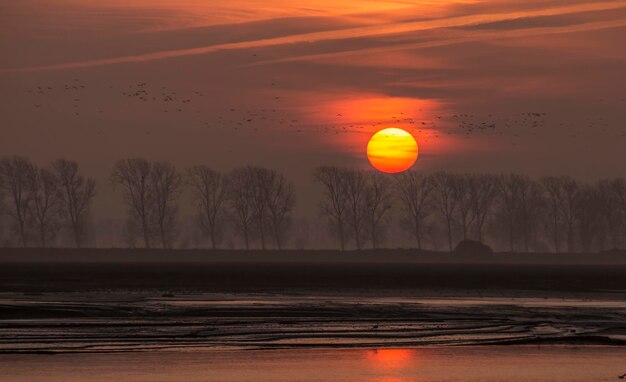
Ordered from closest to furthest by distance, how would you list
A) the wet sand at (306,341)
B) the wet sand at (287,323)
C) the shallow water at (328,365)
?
the shallow water at (328,365)
the wet sand at (306,341)
the wet sand at (287,323)

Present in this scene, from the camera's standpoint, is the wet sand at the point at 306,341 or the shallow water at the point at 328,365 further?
the wet sand at the point at 306,341

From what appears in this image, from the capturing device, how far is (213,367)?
42000mm

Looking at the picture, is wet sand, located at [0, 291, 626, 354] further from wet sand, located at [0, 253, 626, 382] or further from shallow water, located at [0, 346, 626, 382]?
shallow water, located at [0, 346, 626, 382]

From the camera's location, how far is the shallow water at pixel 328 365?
4003cm

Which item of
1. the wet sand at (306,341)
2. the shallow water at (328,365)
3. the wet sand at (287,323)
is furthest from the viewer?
the wet sand at (287,323)

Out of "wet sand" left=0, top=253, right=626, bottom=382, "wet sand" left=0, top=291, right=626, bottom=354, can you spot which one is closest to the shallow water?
"wet sand" left=0, top=253, right=626, bottom=382

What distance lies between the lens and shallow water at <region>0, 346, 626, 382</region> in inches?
1576

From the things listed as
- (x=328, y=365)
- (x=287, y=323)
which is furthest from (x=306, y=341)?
(x=287, y=323)

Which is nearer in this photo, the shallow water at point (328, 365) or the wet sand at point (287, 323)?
the shallow water at point (328, 365)

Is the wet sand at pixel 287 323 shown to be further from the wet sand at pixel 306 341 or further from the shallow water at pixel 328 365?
the shallow water at pixel 328 365

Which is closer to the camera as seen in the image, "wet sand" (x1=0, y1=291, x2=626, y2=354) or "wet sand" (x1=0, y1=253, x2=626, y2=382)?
"wet sand" (x1=0, y1=253, x2=626, y2=382)

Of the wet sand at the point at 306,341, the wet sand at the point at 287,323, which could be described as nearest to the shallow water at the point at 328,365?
the wet sand at the point at 306,341

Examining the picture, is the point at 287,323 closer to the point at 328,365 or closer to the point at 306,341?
the point at 306,341

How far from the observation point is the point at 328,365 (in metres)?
43.1
